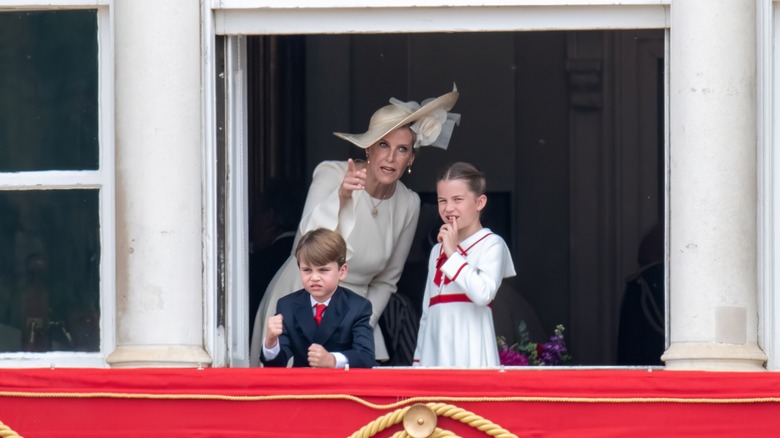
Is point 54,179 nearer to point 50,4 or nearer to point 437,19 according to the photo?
point 50,4

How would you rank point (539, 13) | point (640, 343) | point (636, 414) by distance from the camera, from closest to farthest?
1. point (636, 414)
2. point (539, 13)
3. point (640, 343)

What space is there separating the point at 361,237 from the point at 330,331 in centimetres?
83

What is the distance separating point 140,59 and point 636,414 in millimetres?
2096

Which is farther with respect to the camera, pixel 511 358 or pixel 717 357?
pixel 511 358

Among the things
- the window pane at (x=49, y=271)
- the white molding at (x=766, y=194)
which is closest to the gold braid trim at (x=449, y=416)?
the white molding at (x=766, y=194)

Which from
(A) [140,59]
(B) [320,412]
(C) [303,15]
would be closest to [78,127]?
(A) [140,59]

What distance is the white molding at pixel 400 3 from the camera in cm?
616

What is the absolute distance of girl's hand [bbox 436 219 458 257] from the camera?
6.25m

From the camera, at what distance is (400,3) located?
6.22 metres

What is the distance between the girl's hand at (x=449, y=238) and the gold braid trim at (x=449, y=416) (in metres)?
0.71

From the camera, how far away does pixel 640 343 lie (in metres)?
9.12

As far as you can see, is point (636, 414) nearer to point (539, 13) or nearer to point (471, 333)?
point (471, 333)

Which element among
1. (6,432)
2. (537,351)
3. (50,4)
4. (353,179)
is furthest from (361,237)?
(6,432)

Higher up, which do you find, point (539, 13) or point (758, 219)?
point (539, 13)
